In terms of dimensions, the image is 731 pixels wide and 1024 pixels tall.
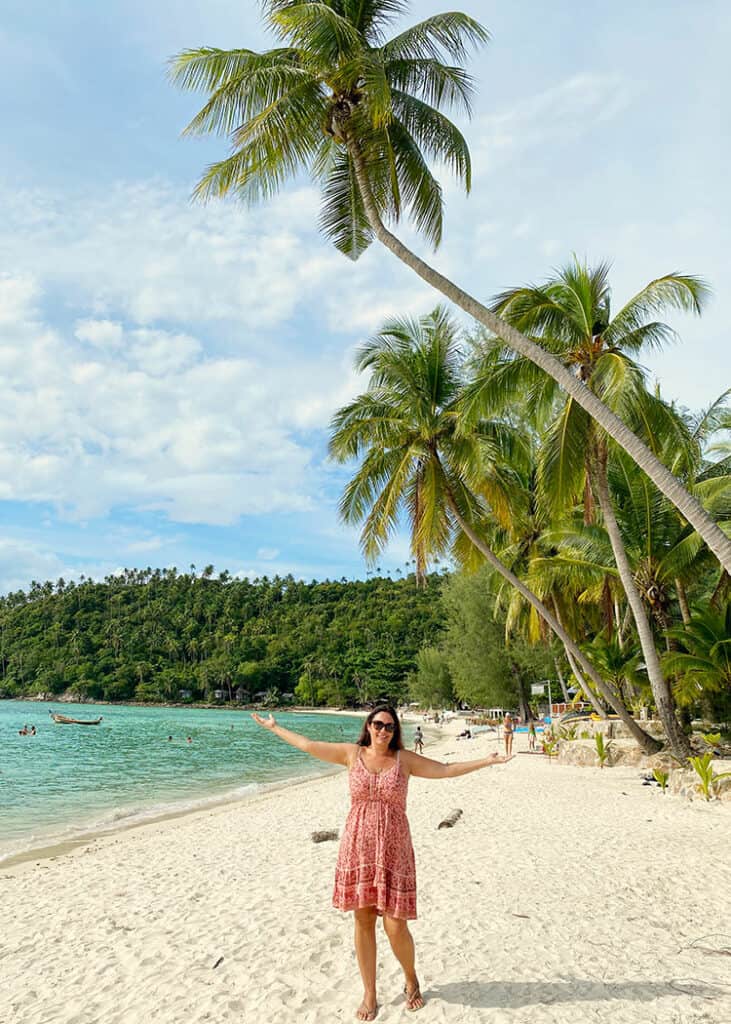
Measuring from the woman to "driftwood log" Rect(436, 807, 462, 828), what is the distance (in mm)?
6353

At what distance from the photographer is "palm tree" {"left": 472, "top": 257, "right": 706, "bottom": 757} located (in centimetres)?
1169

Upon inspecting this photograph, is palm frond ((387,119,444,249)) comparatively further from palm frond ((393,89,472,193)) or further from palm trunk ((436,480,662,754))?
palm trunk ((436,480,662,754))

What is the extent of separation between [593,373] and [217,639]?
102078 mm

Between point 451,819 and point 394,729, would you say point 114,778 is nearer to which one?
point 451,819

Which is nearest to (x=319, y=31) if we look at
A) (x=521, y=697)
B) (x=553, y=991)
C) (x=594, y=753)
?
(x=553, y=991)

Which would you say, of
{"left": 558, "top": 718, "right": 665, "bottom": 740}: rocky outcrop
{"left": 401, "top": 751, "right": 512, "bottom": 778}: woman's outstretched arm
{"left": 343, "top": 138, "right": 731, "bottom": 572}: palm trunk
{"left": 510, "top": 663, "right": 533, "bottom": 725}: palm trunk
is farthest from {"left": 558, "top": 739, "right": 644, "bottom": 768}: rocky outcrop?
{"left": 510, "top": 663, "right": 533, "bottom": 725}: palm trunk

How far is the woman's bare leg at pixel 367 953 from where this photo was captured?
12.2 ft

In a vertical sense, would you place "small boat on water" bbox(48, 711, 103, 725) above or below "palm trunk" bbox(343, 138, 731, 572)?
below

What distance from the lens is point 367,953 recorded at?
3816mm

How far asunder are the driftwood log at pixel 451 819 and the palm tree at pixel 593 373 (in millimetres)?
4615

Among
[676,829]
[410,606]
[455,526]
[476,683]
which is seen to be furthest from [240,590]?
[676,829]

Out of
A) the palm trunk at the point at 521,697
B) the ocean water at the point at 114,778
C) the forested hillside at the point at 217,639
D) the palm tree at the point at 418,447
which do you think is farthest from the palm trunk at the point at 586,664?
the forested hillside at the point at 217,639

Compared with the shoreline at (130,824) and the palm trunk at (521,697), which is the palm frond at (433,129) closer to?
the shoreline at (130,824)

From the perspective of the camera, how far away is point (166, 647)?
10881 centimetres
